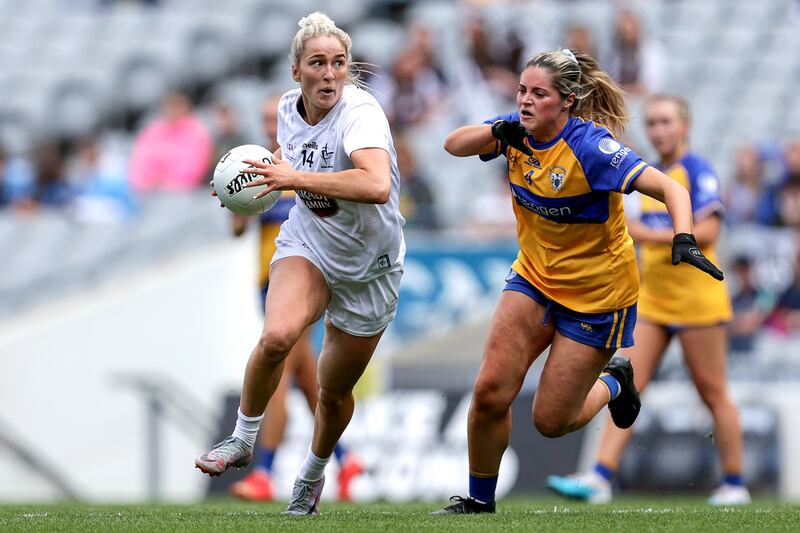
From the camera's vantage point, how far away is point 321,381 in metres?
6.60

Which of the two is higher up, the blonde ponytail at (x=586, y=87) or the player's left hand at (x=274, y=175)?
the blonde ponytail at (x=586, y=87)

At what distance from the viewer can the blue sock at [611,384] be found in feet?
23.0

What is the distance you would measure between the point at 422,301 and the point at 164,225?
9.41 feet

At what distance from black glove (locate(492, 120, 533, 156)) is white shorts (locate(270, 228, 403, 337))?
2.69ft

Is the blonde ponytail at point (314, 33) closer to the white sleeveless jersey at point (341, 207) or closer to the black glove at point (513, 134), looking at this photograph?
the white sleeveless jersey at point (341, 207)

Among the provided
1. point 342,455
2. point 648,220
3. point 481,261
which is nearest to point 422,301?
point 481,261

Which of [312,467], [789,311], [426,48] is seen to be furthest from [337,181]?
[426,48]

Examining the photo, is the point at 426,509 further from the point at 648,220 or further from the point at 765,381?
the point at 765,381

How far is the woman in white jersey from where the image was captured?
20.1 ft

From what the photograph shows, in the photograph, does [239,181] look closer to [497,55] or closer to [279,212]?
[279,212]

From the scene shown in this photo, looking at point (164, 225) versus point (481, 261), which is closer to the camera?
point (481, 261)

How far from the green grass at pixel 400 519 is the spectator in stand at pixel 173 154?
6941 mm

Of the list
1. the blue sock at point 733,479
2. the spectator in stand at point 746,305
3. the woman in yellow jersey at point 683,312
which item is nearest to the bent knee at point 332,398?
the woman in yellow jersey at point 683,312

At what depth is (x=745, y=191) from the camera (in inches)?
487
